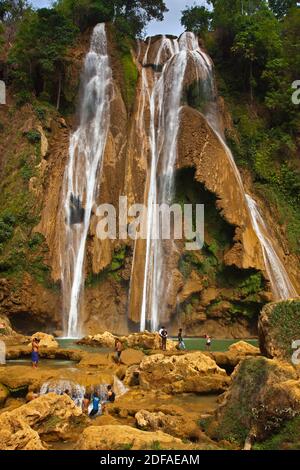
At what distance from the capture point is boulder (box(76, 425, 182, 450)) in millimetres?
7520

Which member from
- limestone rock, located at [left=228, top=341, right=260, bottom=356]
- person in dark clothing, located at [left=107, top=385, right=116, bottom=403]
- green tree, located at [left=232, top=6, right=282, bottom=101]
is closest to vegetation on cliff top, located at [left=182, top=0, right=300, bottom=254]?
green tree, located at [left=232, top=6, right=282, bottom=101]

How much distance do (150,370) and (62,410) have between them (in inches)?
169

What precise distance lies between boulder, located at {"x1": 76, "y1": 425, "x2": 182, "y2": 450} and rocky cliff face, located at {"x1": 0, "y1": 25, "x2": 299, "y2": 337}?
18.5 meters

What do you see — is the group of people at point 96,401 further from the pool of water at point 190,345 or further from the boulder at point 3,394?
the pool of water at point 190,345

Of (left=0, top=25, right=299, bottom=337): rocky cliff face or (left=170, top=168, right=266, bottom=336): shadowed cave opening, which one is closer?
(left=0, top=25, right=299, bottom=337): rocky cliff face

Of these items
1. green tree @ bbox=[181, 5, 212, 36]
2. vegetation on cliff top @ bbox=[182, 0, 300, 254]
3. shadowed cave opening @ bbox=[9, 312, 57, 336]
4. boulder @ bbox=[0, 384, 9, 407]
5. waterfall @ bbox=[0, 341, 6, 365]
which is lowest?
boulder @ bbox=[0, 384, 9, 407]

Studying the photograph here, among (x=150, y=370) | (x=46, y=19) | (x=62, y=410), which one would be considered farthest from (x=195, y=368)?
(x=46, y=19)

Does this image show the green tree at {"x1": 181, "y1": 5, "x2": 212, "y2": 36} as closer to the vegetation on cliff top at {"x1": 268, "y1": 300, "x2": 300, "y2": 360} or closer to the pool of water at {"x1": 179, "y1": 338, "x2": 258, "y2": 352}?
the pool of water at {"x1": 179, "y1": 338, "x2": 258, "y2": 352}

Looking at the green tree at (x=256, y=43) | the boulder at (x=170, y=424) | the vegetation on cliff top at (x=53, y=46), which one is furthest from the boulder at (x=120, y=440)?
the green tree at (x=256, y=43)

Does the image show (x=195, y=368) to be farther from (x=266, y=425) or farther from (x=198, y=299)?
(x=198, y=299)

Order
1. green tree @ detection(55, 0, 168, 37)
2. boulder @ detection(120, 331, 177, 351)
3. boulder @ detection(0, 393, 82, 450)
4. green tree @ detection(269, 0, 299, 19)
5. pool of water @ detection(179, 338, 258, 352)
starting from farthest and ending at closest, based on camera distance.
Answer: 1. green tree @ detection(269, 0, 299, 19)
2. green tree @ detection(55, 0, 168, 37)
3. pool of water @ detection(179, 338, 258, 352)
4. boulder @ detection(120, 331, 177, 351)
5. boulder @ detection(0, 393, 82, 450)

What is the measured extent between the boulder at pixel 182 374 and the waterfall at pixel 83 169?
40.4ft

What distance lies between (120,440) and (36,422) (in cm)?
373

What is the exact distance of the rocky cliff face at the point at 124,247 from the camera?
26.9m
